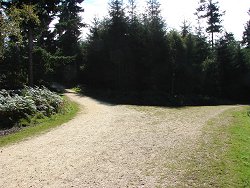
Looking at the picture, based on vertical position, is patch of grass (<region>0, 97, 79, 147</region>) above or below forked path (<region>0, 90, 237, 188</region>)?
above

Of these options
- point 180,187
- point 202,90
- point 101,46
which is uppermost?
point 101,46

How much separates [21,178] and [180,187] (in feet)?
12.0

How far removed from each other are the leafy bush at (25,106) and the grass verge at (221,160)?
824 centimetres

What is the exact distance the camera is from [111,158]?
920 centimetres

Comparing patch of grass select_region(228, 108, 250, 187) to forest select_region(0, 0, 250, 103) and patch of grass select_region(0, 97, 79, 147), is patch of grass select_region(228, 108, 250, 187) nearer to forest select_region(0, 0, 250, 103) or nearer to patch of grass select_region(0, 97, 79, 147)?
patch of grass select_region(0, 97, 79, 147)

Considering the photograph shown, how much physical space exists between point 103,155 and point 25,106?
7.44m

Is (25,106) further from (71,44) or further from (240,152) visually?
(71,44)

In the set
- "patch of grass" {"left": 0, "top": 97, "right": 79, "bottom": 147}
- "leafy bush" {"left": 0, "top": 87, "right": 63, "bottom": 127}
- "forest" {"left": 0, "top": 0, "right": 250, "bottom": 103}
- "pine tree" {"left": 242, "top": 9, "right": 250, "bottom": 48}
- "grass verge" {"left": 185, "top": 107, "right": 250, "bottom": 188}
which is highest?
"pine tree" {"left": 242, "top": 9, "right": 250, "bottom": 48}

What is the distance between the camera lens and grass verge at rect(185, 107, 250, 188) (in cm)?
747

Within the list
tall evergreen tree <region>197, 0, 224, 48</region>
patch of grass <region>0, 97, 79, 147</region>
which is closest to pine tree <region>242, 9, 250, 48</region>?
tall evergreen tree <region>197, 0, 224, 48</region>

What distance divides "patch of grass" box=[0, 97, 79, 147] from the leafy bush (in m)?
0.46

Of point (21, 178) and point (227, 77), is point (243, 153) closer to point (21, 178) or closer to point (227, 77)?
point (21, 178)

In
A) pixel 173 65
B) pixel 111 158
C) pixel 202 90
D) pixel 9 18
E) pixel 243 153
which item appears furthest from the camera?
pixel 202 90

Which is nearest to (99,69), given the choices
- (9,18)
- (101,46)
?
(101,46)
